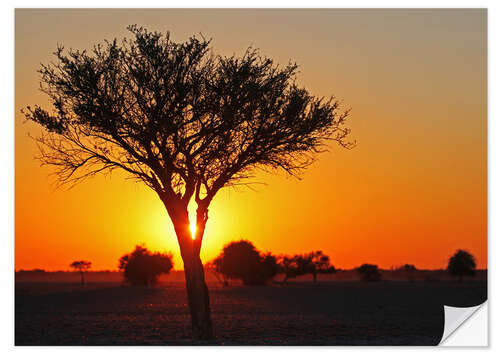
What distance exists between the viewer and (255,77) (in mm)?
25266

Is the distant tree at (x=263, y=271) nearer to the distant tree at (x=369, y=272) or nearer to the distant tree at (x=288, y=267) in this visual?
the distant tree at (x=288, y=267)

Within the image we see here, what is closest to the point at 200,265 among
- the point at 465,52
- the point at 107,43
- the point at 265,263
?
the point at 107,43

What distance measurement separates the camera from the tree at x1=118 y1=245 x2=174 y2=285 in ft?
317

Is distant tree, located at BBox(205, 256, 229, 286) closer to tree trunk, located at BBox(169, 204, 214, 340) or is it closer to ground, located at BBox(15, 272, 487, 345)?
ground, located at BBox(15, 272, 487, 345)

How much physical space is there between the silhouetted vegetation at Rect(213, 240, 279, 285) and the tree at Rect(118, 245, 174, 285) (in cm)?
696

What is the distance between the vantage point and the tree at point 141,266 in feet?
317

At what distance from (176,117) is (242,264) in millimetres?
71843

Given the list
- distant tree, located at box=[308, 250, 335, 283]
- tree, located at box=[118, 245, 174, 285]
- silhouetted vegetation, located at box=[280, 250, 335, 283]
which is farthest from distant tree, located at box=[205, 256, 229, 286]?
distant tree, located at box=[308, 250, 335, 283]

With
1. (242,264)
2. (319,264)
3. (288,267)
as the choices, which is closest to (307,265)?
(319,264)

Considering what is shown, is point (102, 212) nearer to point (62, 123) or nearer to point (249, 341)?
point (62, 123)

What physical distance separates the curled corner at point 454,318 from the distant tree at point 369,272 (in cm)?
8794
